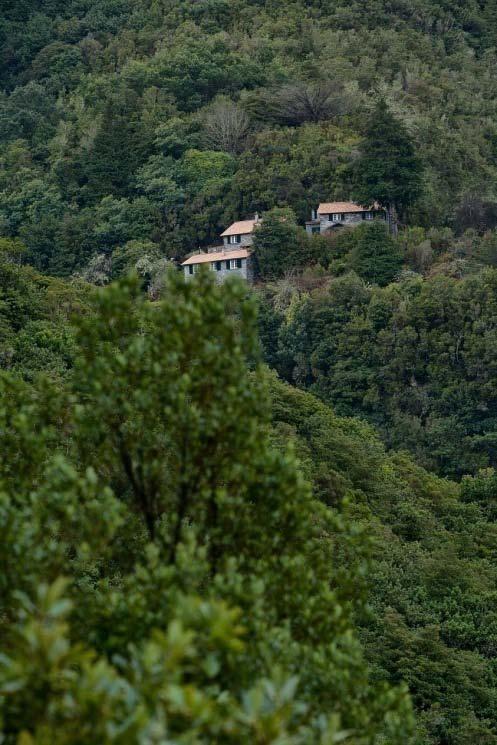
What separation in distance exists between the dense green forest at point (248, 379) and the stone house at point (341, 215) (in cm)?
82

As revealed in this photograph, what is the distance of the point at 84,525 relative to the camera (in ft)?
31.3

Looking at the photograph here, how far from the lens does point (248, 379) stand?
22.0m

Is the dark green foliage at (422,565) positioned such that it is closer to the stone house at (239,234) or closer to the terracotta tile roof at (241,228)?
the stone house at (239,234)

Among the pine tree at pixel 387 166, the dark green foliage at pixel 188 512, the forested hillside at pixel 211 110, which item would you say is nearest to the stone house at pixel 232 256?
the forested hillside at pixel 211 110

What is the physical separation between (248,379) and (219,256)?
35.9 metres

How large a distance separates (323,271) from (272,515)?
4509 centimetres

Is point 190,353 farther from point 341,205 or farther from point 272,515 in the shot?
point 341,205

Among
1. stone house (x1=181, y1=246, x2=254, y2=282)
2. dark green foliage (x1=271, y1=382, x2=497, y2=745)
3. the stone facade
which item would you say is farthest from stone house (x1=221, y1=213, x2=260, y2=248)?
dark green foliage (x1=271, y1=382, x2=497, y2=745)

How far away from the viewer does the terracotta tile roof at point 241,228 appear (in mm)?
58531

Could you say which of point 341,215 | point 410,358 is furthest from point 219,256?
point 410,358

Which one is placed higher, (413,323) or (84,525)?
(84,525)

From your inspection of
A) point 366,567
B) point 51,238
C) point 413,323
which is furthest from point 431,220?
point 366,567

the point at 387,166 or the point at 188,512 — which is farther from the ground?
the point at 387,166

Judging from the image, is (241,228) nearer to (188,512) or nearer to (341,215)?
(341,215)
